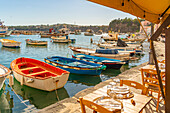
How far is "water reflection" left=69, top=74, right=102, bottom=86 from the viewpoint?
10695 mm

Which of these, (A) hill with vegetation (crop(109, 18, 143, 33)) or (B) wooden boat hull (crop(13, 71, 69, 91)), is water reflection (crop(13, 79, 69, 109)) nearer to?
(B) wooden boat hull (crop(13, 71, 69, 91))

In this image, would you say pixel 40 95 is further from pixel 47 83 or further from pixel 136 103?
pixel 136 103

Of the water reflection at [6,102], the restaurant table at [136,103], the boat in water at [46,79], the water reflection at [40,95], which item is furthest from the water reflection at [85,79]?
the restaurant table at [136,103]

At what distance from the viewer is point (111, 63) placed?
1379 cm

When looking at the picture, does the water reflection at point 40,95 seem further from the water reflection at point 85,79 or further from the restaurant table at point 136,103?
the restaurant table at point 136,103

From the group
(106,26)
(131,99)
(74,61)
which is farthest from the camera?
(106,26)

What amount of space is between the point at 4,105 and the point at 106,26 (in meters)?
199

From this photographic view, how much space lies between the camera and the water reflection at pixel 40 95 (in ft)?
24.9

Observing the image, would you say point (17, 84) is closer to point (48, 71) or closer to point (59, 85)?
point (48, 71)

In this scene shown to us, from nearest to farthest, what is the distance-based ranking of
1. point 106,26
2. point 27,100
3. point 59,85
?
point 27,100, point 59,85, point 106,26

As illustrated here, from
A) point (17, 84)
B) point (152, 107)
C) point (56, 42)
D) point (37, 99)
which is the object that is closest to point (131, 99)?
point (152, 107)

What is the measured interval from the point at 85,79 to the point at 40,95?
376cm

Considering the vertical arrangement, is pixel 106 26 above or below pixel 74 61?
above

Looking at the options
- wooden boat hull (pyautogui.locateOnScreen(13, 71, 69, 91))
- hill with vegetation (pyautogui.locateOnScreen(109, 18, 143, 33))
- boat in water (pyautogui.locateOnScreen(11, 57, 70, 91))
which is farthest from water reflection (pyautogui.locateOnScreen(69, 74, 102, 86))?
hill with vegetation (pyautogui.locateOnScreen(109, 18, 143, 33))
